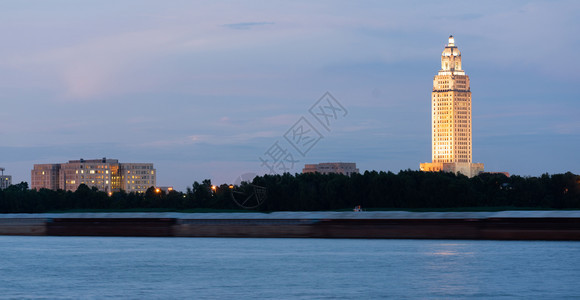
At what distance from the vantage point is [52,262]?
218ft

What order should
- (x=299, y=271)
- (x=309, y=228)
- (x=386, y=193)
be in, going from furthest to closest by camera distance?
(x=386, y=193) < (x=309, y=228) < (x=299, y=271)

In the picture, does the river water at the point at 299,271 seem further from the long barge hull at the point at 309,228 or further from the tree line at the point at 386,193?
the tree line at the point at 386,193

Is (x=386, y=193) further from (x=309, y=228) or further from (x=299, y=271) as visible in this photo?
(x=299, y=271)

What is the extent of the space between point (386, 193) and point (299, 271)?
93.4m

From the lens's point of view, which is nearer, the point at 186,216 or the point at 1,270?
the point at 1,270

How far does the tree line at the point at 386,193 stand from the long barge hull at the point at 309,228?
163 ft

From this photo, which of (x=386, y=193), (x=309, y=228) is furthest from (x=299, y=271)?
(x=386, y=193)

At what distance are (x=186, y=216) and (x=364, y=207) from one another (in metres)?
50.2

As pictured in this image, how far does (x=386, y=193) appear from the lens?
148 meters

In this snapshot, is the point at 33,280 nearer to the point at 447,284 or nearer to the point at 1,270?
the point at 1,270

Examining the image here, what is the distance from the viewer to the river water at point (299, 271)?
45.9 metres

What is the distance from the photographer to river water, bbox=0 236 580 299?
45938mm

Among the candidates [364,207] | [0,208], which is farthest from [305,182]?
[0,208]

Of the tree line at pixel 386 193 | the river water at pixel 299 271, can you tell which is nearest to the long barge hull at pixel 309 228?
the river water at pixel 299 271
